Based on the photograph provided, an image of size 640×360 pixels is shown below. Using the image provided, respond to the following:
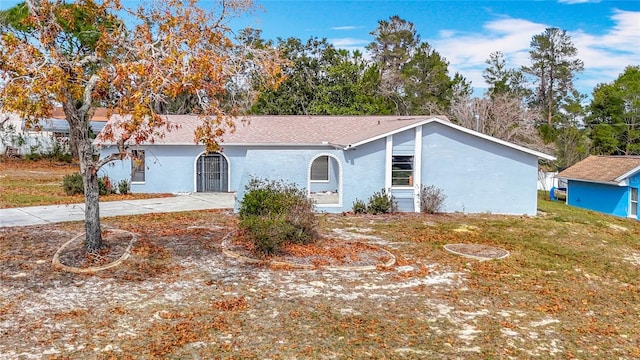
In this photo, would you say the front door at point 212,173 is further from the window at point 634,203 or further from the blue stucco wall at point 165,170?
the window at point 634,203

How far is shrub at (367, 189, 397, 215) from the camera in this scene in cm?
Answer: 1795

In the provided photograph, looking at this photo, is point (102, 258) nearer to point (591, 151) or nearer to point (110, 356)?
point (110, 356)

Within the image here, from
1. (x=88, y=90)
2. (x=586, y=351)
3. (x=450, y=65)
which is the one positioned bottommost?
(x=586, y=351)

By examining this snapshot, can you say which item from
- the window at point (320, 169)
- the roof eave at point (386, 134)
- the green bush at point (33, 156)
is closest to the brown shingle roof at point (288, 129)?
the window at point (320, 169)

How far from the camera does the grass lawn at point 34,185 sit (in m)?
19.5

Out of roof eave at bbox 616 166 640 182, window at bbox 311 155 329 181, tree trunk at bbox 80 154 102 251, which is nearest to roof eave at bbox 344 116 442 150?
window at bbox 311 155 329 181

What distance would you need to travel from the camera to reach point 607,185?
1108 inches

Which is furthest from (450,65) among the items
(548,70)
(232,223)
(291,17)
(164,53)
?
(164,53)

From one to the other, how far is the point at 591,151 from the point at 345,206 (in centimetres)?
3755

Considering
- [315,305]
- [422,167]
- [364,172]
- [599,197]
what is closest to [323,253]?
[315,305]

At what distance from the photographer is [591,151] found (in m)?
46.8

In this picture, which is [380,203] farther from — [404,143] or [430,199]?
[404,143]

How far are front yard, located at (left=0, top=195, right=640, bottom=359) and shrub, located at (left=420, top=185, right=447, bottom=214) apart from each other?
18.4 feet

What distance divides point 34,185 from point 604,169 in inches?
1191
